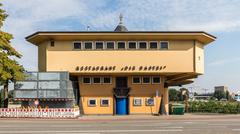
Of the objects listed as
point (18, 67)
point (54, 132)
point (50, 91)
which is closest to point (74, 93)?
point (50, 91)

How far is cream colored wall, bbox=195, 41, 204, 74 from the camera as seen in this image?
42.5 metres

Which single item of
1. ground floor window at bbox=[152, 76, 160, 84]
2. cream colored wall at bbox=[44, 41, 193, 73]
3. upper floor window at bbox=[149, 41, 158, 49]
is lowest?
ground floor window at bbox=[152, 76, 160, 84]

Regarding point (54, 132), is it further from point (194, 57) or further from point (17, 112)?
point (194, 57)

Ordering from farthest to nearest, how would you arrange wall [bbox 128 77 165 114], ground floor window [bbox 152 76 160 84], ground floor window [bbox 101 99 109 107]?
ground floor window [bbox 152 76 160 84]
wall [bbox 128 77 165 114]
ground floor window [bbox 101 99 109 107]

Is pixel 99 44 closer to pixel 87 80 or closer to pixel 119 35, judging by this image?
pixel 119 35

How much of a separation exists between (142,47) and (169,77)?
620cm

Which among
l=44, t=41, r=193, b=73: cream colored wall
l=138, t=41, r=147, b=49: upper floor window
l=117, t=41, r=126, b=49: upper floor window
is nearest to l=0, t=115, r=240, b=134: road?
l=44, t=41, r=193, b=73: cream colored wall

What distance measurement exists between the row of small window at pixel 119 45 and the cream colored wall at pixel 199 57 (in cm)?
305

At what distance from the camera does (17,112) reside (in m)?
37.4

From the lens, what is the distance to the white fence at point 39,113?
37.3m

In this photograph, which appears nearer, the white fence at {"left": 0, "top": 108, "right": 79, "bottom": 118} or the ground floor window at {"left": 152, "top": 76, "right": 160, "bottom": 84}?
the white fence at {"left": 0, "top": 108, "right": 79, "bottom": 118}

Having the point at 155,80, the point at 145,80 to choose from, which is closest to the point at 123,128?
the point at 145,80

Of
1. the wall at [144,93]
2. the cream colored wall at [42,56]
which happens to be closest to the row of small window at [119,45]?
the cream colored wall at [42,56]

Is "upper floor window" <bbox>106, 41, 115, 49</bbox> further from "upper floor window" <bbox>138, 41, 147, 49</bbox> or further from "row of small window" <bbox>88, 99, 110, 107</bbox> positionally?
"row of small window" <bbox>88, 99, 110, 107</bbox>
